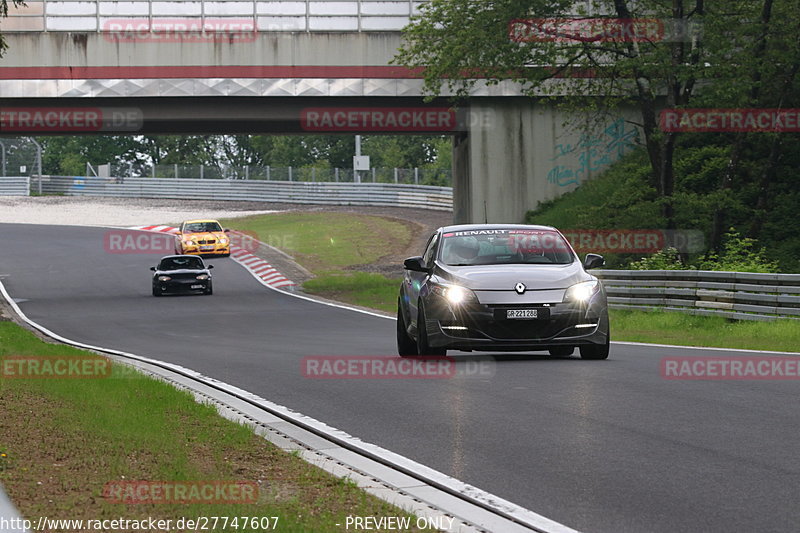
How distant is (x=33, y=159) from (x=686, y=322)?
389 ft

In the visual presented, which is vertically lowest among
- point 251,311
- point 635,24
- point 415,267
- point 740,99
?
point 251,311

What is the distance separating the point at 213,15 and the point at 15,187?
2198 inches

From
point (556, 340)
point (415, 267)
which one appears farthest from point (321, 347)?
point (556, 340)

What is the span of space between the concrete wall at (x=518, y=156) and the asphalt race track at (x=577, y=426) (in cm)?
2013

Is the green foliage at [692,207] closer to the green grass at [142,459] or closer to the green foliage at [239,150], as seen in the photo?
the green grass at [142,459]

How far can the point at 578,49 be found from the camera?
112ft

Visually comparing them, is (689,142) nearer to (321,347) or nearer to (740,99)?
(740,99)

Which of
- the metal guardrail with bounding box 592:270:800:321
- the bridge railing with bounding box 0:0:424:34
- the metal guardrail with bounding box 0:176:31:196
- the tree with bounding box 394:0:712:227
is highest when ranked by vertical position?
the bridge railing with bounding box 0:0:424:34

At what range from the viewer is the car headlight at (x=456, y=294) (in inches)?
540

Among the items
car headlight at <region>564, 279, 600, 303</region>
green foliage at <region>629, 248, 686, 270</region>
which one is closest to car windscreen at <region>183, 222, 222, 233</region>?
green foliage at <region>629, 248, 686, 270</region>

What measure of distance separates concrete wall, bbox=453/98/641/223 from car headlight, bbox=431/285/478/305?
26.7 meters

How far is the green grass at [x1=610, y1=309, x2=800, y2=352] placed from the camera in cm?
1834

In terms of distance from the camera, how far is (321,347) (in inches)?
738

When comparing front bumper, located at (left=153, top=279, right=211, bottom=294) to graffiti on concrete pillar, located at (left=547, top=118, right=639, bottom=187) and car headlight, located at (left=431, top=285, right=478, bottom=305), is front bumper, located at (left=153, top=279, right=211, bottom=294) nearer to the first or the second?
graffiti on concrete pillar, located at (left=547, top=118, right=639, bottom=187)
